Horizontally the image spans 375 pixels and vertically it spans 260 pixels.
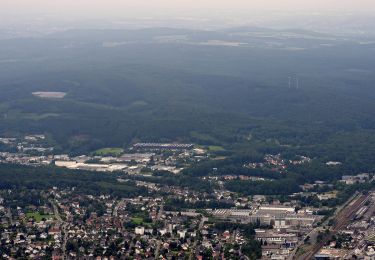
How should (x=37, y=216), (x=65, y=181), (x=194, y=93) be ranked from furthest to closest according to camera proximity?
(x=194, y=93)
(x=65, y=181)
(x=37, y=216)

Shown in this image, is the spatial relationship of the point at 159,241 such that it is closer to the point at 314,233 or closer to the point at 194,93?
the point at 314,233

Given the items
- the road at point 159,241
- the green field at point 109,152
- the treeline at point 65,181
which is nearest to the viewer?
the road at point 159,241

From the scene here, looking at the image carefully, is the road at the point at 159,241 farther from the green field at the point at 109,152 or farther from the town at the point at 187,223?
the green field at the point at 109,152

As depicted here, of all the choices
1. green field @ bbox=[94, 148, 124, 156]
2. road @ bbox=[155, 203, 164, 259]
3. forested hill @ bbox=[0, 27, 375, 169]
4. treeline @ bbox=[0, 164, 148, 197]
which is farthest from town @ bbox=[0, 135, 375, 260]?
forested hill @ bbox=[0, 27, 375, 169]

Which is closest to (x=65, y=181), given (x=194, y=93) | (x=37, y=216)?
(x=37, y=216)

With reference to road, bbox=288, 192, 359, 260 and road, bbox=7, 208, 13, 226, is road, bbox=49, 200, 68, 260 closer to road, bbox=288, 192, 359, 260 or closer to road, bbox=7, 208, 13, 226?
road, bbox=7, 208, 13, 226

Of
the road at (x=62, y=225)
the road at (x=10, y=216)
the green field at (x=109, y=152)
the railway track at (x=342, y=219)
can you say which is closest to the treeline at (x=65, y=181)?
the road at (x=62, y=225)
